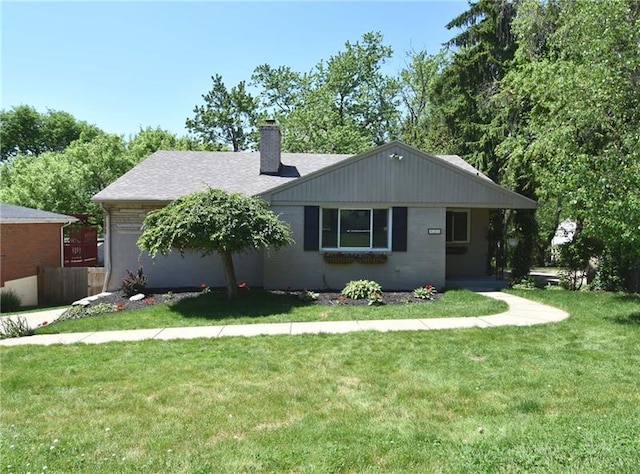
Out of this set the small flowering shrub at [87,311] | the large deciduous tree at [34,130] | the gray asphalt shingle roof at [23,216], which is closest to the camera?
the small flowering shrub at [87,311]

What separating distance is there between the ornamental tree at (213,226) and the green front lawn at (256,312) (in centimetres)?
140

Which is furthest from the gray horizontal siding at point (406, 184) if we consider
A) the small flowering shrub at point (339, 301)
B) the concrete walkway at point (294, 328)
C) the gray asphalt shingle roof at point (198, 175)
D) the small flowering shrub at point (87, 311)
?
the small flowering shrub at point (87, 311)

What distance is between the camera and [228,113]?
36.2 meters

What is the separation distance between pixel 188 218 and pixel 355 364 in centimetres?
560

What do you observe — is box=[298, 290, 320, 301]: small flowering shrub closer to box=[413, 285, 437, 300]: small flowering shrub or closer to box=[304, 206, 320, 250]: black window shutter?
box=[304, 206, 320, 250]: black window shutter

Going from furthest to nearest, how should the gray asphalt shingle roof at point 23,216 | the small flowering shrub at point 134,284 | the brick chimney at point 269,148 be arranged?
the brick chimney at point 269,148, the gray asphalt shingle roof at point 23,216, the small flowering shrub at point 134,284

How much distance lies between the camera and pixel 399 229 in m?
12.4

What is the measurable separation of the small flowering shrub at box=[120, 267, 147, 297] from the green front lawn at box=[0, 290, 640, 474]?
5035 millimetres

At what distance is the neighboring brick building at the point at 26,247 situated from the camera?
13539mm

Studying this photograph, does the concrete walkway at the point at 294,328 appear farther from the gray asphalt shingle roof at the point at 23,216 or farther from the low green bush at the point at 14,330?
the gray asphalt shingle roof at the point at 23,216

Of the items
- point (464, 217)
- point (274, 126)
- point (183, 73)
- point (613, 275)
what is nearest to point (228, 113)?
point (183, 73)

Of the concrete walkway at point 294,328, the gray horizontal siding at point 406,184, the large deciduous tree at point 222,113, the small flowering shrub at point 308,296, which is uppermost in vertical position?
the large deciduous tree at point 222,113

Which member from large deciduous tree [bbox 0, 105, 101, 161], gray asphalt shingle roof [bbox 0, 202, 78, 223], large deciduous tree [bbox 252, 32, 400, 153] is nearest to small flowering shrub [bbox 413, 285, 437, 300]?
gray asphalt shingle roof [bbox 0, 202, 78, 223]

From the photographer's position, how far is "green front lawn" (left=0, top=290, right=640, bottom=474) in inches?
133
